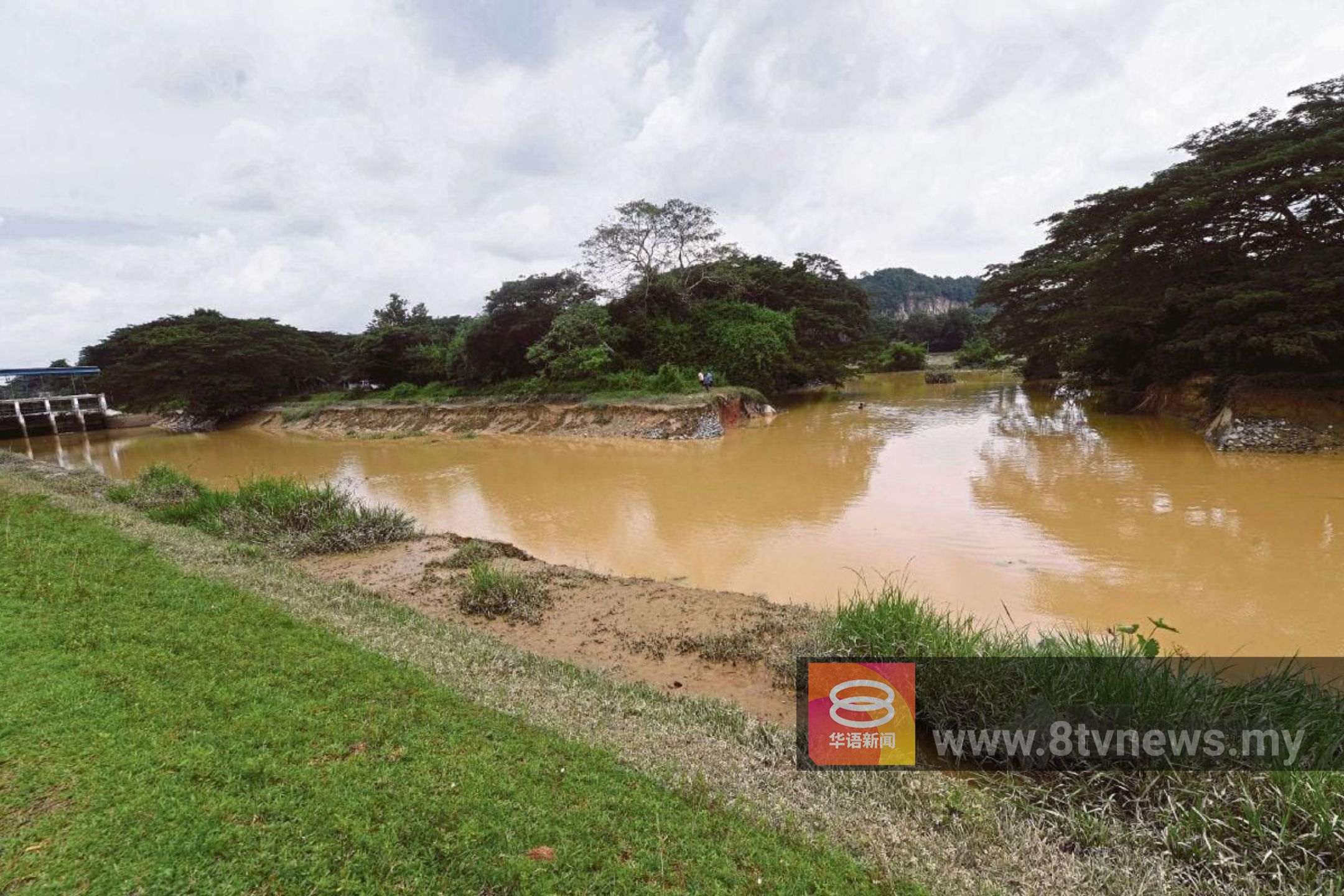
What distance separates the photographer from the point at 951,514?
8.58 metres

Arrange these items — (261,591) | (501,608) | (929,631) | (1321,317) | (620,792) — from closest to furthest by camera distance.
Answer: (620,792), (929,631), (261,591), (501,608), (1321,317)

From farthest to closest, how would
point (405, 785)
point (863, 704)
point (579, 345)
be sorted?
1. point (579, 345)
2. point (863, 704)
3. point (405, 785)

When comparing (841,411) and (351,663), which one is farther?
(841,411)

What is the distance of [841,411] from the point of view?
75.9ft

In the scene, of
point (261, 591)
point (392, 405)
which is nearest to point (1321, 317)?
point (261, 591)

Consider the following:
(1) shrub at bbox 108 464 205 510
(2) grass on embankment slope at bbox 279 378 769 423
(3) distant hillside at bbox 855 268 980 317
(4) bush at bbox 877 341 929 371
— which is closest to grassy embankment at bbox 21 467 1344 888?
(1) shrub at bbox 108 464 205 510

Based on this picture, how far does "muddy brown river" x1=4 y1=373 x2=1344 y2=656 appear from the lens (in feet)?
18.5

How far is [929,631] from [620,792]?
2.34m

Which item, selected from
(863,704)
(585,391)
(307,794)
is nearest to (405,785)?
(307,794)

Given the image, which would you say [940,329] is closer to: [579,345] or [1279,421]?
[579,345]

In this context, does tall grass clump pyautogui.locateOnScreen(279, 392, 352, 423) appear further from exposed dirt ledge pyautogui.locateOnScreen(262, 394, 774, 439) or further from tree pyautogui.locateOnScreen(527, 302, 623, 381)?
tree pyautogui.locateOnScreen(527, 302, 623, 381)

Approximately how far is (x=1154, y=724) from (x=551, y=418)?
783 inches

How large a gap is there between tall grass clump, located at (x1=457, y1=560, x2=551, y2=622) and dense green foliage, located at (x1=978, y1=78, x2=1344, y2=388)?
14.8 meters

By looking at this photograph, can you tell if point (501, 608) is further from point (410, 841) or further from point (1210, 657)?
point (1210, 657)
